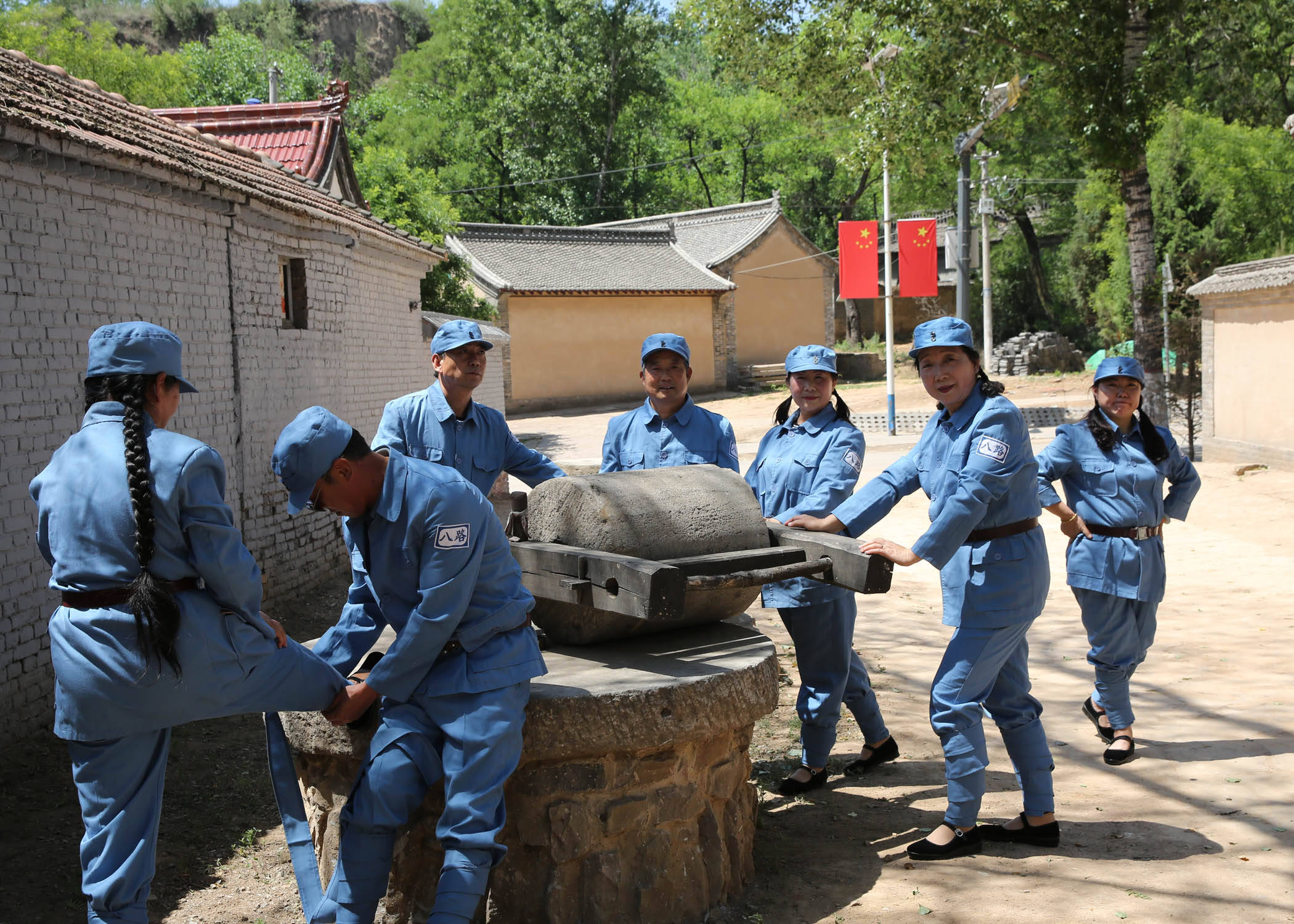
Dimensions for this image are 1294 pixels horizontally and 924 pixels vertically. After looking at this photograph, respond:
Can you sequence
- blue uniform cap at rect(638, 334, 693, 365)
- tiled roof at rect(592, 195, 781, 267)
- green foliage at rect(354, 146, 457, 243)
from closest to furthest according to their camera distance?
blue uniform cap at rect(638, 334, 693, 365) < green foliage at rect(354, 146, 457, 243) < tiled roof at rect(592, 195, 781, 267)

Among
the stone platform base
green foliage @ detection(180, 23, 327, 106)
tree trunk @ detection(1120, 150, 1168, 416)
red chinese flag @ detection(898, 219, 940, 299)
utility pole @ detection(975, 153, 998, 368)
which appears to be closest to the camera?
the stone platform base

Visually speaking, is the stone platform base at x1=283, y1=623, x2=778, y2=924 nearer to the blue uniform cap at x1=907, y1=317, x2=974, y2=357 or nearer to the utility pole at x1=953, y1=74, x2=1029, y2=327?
the blue uniform cap at x1=907, y1=317, x2=974, y2=357

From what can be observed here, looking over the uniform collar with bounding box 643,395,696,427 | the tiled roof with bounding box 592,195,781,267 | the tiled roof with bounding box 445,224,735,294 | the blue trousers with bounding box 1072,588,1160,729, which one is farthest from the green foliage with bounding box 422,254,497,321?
the blue trousers with bounding box 1072,588,1160,729

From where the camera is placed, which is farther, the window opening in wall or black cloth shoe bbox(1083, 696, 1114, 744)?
the window opening in wall

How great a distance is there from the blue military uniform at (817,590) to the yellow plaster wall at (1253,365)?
1106 cm

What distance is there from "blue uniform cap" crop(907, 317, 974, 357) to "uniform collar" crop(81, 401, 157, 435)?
7.97 ft

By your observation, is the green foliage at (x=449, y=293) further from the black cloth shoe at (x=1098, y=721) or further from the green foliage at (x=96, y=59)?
→ the black cloth shoe at (x=1098, y=721)

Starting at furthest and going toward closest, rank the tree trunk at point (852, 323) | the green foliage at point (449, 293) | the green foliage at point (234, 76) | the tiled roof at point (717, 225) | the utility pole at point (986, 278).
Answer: the tree trunk at point (852, 323), the tiled roof at point (717, 225), the green foliage at point (234, 76), the utility pole at point (986, 278), the green foliage at point (449, 293)

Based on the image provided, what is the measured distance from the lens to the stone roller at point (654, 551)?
3.27m

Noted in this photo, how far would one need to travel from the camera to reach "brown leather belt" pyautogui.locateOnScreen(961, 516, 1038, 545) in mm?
3695

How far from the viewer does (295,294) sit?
9.13 meters

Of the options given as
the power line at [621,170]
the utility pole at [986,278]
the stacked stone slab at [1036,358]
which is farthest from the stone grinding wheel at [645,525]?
the power line at [621,170]

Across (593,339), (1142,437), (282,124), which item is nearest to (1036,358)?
(593,339)

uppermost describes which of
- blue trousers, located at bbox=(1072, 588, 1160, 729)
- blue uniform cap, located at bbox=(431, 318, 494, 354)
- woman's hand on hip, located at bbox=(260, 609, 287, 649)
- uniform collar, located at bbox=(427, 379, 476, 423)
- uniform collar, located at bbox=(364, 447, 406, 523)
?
blue uniform cap, located at bbox=(431, 318, 494, 354)
